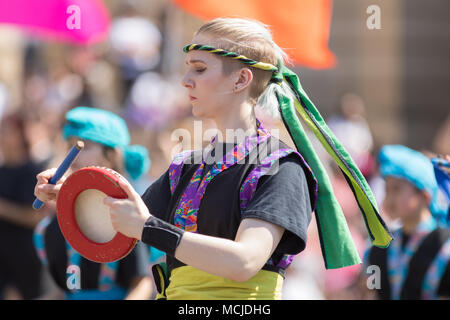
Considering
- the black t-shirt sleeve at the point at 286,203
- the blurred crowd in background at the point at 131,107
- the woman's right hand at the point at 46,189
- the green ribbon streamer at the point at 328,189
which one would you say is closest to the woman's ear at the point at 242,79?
the green ribbon streamer at the point at 328,189

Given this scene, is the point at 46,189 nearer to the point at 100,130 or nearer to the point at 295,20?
the point at 100,130

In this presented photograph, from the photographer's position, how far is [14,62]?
1202 centimetres

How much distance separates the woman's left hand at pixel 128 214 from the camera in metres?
2.42

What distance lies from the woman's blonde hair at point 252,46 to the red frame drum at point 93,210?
0.55 metres

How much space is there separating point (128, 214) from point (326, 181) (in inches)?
27.9

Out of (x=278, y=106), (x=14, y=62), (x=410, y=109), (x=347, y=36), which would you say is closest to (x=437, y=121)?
(x=410, y=109)

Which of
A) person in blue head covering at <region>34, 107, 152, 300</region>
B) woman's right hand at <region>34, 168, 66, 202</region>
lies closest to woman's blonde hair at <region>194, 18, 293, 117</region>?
woman's right hand at <region>34, 168, 66, 202</region>

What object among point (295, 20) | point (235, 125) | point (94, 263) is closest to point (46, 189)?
point (235, 125)

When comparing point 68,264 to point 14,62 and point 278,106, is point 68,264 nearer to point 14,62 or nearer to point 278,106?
point 278,106

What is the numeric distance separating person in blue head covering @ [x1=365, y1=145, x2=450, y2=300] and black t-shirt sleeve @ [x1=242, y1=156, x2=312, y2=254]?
1987 mm

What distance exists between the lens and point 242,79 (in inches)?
109

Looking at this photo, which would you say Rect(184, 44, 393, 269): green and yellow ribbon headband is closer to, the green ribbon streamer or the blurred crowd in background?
the green ribbon streamer

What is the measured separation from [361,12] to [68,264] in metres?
8.06

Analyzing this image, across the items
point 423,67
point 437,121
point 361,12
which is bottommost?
point 437,121
